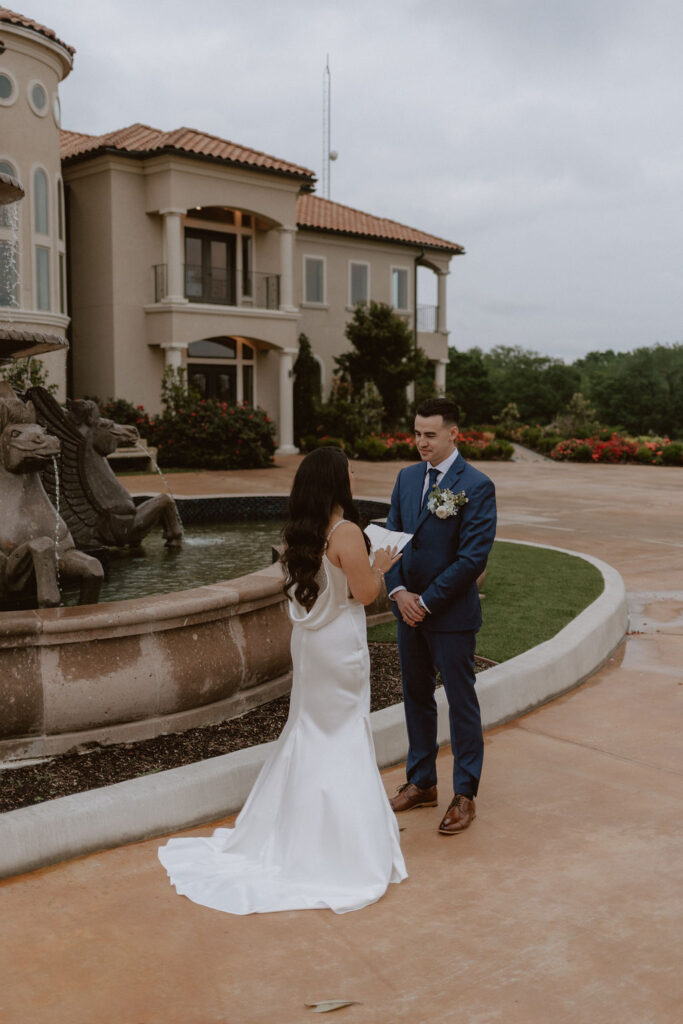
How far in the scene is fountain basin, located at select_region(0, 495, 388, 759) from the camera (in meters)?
4.66

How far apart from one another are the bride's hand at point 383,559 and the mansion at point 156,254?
2065 cm

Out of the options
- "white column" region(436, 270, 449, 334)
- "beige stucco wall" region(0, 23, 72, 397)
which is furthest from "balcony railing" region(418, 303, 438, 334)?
"beige stucco wall" region(0, 23, 72, 397)

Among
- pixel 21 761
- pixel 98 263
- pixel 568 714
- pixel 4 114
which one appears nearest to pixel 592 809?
pixel 568 714

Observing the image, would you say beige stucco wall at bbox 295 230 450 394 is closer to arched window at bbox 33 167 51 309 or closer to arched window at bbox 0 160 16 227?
arched window at bbox 33 167 51 309

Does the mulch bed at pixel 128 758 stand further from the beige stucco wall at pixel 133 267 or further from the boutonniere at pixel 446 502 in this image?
the beige stucco wall at pixel 133 267

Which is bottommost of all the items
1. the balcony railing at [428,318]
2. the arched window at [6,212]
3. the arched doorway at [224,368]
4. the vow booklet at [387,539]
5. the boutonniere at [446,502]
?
the vow booklet at [387,539]

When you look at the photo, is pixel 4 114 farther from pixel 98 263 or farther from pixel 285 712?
pixel 285 712

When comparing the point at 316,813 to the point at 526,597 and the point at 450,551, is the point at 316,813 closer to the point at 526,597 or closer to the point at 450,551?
the point at 450,551

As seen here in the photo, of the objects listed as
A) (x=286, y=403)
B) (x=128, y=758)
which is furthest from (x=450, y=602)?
(x=286, y=403)

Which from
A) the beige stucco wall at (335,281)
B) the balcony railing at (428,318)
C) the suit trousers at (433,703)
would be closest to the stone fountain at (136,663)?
the suit trousers at (433,703)

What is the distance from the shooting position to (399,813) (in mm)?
4312

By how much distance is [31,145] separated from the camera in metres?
23.2

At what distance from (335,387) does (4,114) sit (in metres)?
13.6

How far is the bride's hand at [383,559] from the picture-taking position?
3895mm
